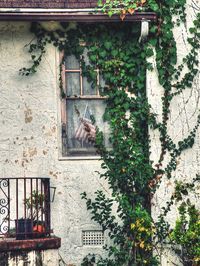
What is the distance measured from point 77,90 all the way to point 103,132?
873 millimetres

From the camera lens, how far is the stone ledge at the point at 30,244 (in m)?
9.93

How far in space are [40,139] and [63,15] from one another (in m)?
2.14

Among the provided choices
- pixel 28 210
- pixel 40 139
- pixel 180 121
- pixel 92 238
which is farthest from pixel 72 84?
pixel 92 238

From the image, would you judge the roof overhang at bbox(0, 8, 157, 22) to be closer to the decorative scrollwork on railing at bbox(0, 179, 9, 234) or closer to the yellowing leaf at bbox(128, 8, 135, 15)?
the yellowing leaf at bbox(128, 8, 135, 15)

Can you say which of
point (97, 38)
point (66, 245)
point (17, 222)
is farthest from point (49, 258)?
point (97, 38)

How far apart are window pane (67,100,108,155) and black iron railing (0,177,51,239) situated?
0.97m

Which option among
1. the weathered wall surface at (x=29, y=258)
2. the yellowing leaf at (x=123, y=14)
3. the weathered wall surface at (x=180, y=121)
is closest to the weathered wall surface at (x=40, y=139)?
the weathered wall surface at (x=180, y=121)

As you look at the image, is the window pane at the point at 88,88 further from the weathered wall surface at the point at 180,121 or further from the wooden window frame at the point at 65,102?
the weathered wall surface at the point at 180,121

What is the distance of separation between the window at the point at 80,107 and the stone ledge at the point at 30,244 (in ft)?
8.90

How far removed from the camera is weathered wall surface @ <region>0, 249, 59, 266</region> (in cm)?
995

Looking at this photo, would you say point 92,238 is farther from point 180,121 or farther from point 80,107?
point 180,121

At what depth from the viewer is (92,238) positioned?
12.4m

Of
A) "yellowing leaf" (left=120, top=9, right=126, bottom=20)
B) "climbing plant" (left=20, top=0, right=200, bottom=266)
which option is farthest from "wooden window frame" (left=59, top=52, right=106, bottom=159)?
"yellowing leaf" (left=120, top=9, right=126, bottom=20)

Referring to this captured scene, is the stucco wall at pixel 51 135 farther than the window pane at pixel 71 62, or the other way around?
the window pane at pixel 71 62
